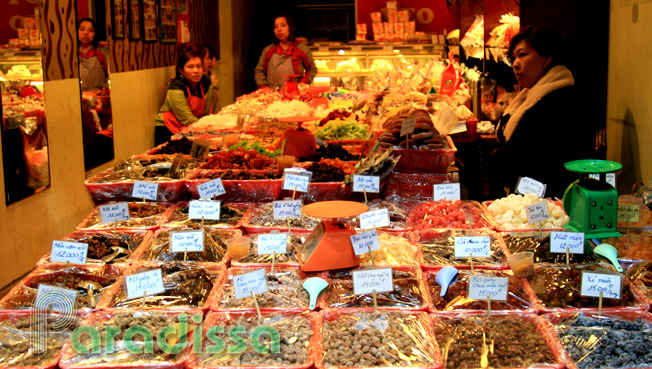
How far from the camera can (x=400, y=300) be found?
2596 millimetres

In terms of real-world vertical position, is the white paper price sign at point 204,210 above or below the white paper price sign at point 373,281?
above

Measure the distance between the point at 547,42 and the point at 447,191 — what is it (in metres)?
1.67

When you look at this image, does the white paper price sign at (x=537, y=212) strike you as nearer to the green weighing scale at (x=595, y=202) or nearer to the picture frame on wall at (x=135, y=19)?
the green weighing scale at (x=595, y=202)

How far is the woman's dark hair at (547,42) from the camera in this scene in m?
4.43

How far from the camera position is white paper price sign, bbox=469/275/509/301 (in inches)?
96.2

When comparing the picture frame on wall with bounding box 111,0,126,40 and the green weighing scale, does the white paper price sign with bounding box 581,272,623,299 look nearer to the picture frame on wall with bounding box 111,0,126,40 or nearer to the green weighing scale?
the green weighing scale

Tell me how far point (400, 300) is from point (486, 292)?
1.10 ft

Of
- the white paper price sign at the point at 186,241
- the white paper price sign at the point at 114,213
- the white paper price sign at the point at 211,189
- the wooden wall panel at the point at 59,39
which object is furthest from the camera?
the wooden wall panel at the point at 59,39

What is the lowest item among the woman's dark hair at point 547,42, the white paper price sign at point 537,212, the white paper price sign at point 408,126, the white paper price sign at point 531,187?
the white paper price sign at point 537,212

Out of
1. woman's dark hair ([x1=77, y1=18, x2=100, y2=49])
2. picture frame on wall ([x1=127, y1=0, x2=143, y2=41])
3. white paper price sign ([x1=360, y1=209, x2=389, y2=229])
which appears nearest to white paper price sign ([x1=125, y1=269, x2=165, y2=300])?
white paper price sign ([x1=360, y1=209, x2=389, y2=229])

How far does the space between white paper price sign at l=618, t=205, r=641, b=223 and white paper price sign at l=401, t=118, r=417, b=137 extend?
1.11 m

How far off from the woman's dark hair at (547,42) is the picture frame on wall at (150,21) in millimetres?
4548

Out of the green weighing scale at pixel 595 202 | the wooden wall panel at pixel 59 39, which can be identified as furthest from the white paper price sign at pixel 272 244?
the wooden wall panel at pixel 59 39

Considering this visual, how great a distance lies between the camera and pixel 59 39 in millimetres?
5348
